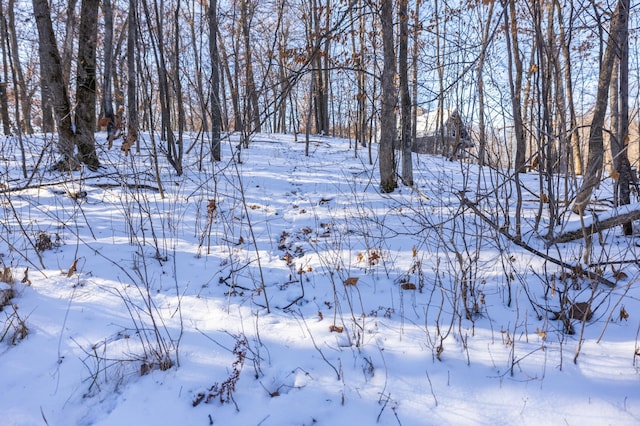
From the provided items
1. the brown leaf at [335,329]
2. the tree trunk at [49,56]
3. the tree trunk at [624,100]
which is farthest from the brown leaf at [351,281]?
the tree trunk at [49,56]

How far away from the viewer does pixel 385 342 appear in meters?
1.84

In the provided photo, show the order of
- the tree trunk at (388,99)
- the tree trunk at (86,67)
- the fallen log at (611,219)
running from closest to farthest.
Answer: the fallen log at (611,219)
the tree trunk at (388,99)
the tree trunk at (86,67)

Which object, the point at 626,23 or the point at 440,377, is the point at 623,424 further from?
the point at 626,23

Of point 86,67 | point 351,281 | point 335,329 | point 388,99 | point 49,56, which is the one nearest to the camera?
point 335,329

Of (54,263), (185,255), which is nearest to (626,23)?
(185,255)

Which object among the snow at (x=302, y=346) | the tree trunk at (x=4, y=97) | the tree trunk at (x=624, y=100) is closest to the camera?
the snow at (x=302, y=346)

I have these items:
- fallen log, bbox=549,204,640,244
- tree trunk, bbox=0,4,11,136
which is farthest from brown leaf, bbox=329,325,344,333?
tree trunk, bbox=0,4,11,136

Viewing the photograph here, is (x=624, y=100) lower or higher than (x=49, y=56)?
lower

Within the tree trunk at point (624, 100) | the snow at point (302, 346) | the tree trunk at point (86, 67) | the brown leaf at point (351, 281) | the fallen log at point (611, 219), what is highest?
the tree trunk at point (86, 67)

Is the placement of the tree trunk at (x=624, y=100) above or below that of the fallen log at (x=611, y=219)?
above

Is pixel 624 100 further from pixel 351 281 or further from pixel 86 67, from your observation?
pixel 86 67

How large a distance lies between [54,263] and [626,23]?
16.6ft

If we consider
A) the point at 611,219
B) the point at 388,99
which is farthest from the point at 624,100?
the point at 388,99

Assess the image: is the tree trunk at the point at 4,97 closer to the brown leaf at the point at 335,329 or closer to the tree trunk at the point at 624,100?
the brown leaf at the point at 335,329
